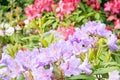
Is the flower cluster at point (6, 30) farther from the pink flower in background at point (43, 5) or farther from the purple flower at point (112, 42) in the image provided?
the purple flower at point (112, 42)

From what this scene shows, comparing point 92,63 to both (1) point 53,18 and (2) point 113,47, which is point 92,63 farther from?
(1) point 53,18

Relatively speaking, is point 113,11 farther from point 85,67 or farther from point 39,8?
point 85,67

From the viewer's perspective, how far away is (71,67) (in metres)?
1.83

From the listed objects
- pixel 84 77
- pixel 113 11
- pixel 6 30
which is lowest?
pixel 84 77

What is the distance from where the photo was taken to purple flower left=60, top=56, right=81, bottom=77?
1.80 m

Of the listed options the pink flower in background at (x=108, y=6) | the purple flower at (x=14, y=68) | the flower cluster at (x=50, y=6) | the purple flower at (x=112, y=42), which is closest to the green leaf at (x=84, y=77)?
the purple flower at (x=14, y=68)

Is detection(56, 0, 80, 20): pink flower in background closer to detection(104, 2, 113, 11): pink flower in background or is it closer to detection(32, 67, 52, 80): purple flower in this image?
detection(104, 2, 113, 11): pink flower in background

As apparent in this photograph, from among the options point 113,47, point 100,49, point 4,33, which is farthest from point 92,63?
point 4,33

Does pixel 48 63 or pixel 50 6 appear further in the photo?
pixel 50 6

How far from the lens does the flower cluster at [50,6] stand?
388 centimetres

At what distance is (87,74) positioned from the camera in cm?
192

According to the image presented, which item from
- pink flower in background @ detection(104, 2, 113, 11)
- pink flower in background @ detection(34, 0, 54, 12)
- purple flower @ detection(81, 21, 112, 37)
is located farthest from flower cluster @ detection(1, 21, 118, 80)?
pink flower in background @ detection(104, 2, 113, 11)

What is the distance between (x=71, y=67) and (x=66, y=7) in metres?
2.07

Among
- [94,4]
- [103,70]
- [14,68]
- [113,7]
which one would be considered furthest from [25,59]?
[94,4]
